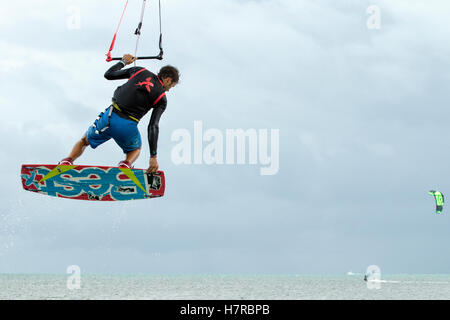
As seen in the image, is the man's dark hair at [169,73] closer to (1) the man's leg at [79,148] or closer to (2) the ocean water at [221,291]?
(1) the man's leg at [79,148]

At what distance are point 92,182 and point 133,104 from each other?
2.56 meters

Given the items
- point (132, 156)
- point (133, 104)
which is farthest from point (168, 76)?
point (132, 156)

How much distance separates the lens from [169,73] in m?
11.2

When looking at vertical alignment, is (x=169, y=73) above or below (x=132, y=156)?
above

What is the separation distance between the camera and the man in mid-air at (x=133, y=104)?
1107 cm

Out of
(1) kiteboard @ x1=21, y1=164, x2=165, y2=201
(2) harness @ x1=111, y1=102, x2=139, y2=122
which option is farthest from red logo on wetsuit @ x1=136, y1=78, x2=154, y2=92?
(1) kiteboard @ x1=21, y1=164, x2=165, y2=201

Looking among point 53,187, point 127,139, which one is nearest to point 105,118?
point 127,139

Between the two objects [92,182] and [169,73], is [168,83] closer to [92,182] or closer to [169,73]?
[169,73]

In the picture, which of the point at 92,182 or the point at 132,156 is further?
the point at 92,182

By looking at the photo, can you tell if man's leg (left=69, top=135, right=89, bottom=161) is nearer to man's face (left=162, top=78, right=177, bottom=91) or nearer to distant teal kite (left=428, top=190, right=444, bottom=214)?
man's face (left=162, top=78, right=177, bottom=91)
